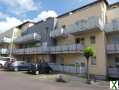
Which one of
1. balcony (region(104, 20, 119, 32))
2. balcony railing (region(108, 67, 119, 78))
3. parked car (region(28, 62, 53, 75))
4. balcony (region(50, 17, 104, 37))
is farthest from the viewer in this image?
parked car (region(28, 62, 53, 75))

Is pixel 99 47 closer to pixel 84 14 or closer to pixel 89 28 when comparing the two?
pixel 89 28

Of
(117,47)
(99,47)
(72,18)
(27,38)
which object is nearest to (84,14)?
(72,18)

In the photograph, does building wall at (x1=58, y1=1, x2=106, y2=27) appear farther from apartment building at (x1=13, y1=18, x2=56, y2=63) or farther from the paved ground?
the paved ground

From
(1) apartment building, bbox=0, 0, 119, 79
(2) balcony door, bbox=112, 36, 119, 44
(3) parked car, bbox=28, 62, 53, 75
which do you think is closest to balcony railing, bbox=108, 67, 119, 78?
(1) apartment building, bbox=0, 0, 119, 79

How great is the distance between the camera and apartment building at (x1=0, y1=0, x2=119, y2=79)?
3206 cm

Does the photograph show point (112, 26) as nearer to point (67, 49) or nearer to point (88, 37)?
point (88, 37)

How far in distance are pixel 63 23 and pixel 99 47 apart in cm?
1099

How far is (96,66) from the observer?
3350 centimetres

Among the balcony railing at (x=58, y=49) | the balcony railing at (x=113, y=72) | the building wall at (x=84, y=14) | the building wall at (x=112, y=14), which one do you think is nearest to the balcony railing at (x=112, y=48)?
the balcony railing at (x=113, y=72)

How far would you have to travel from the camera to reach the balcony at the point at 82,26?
32222mm

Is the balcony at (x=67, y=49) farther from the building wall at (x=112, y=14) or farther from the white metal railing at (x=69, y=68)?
the building wall at (x=112, y=14)

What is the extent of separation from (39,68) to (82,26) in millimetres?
8873

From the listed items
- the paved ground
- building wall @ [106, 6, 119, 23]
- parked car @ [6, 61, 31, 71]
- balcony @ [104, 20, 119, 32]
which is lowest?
the paved ground

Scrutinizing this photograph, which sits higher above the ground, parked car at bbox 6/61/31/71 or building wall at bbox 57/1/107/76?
building wall at bbox 57/1/107/76
